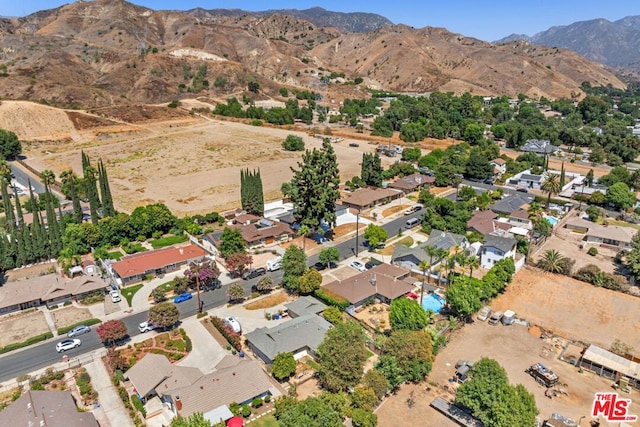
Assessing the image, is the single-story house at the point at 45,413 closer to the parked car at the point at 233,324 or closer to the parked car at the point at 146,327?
the parked car at the point at 146,327

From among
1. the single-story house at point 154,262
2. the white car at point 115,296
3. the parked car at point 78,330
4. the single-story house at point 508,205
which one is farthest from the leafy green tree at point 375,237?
the parked car at point 78,330

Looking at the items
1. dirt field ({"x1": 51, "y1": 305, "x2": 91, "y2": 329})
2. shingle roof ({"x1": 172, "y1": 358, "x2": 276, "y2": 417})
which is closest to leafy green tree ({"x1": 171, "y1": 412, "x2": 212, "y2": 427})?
shingle roof ({"x1": 172, "y1": 358, "x2": 276, "y2": 417})

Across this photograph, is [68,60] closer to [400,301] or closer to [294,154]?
[294,154]

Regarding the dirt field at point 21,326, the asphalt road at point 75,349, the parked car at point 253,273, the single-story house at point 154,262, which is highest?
the single-story house at point 154,262

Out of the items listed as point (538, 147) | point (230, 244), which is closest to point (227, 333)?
point (230, 244)

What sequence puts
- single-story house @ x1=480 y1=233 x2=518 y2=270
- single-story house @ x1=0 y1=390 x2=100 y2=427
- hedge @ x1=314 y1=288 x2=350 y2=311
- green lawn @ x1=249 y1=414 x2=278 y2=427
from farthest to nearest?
single-story house @ x1=480 y1=233 x2=518 y2=270 < hedge @ x1=314 y1=288 x2=350 y2=311 < green lawn @ x1=249 y1=414 x2=278 y2=427 < single-story house @ x1=0 y1=390 x2=100 y2=427

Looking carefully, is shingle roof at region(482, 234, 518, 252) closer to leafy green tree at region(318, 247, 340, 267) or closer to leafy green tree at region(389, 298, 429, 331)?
leafy green tree at region(318, 247, 340, 267)
